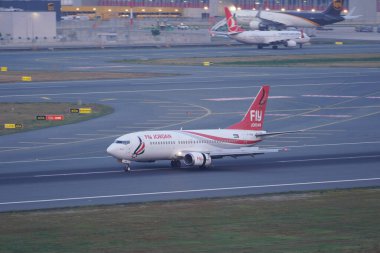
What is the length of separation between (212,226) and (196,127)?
35.7m

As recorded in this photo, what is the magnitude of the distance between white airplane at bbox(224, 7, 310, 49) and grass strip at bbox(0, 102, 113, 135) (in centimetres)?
8316

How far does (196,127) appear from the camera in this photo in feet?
228

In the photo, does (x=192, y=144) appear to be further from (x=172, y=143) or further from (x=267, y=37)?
(x=267, y=37)

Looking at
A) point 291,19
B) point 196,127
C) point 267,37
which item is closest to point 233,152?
point 196,127

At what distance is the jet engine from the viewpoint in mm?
191863

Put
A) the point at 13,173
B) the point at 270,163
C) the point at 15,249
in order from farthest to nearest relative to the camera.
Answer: the point at 270,163
the point at 13,173
the point at 15,249

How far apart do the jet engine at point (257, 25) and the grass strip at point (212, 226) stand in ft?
495

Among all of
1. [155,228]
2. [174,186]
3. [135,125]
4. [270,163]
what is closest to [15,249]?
[155,228]

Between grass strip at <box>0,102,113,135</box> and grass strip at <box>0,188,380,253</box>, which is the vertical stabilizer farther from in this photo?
grass strip at <box>0,188,380,253</box>

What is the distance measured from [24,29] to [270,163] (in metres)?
141

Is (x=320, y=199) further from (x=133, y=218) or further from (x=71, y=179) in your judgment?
(x=71, y=179)

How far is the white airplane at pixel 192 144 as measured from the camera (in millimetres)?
49969

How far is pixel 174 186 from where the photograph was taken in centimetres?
4609

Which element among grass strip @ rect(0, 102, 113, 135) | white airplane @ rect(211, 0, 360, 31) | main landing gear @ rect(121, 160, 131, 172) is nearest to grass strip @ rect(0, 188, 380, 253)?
main landing gear @ rect(121, 160, 131, 172)
